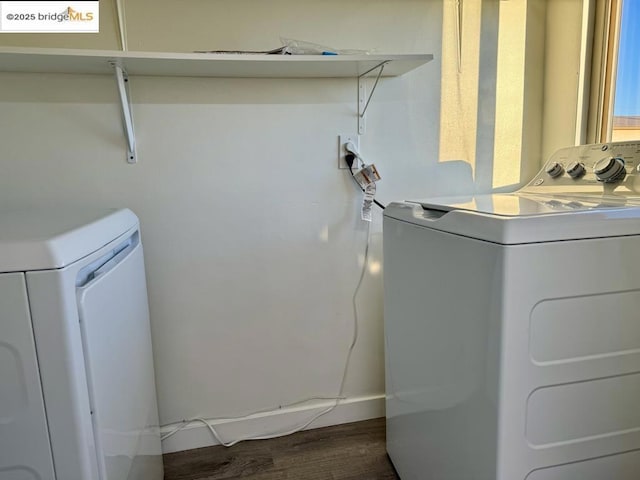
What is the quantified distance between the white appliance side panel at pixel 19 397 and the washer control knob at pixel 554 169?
151 cm

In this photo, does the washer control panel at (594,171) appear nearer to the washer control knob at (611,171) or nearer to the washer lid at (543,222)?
the washer control knob at (611,171)

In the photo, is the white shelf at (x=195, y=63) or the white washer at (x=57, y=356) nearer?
the white washer at (x=57, y=356)

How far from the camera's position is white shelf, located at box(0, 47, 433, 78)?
118 cm

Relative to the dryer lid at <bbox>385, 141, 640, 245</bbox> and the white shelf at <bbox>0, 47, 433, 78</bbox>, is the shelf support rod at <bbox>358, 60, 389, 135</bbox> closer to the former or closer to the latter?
the white shelf at <bbox>0, 47, 433, 78</bbox>

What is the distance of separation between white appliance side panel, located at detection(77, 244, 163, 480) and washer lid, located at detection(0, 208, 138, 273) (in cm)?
8

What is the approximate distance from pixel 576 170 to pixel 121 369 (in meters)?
1.43

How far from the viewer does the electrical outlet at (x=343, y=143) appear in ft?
5.27

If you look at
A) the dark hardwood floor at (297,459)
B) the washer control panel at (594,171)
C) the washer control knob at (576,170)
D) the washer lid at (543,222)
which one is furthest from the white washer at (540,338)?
the dark hardwood floor at (297,459)

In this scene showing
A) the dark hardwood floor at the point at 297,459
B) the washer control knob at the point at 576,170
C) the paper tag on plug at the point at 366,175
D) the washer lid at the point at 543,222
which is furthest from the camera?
the paper tag on plug at the point at 366,175

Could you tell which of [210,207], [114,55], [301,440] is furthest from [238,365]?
[114,55]

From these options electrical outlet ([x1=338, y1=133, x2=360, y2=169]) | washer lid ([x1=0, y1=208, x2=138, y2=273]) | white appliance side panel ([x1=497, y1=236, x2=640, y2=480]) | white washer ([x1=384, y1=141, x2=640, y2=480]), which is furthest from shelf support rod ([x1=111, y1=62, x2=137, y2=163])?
white appliance side panel ([x1=497, y1=236, x2=640, y2=480])

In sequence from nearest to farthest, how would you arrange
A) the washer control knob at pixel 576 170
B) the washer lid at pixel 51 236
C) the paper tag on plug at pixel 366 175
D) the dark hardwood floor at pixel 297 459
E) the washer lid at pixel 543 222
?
the washer lid at pixel 51 236 → the washer lid at pixel 543 222 → the washer control knob at pixel 576 170 → the dark hardwood floor at pixel 297 459 → the paper tag on plug at pixel 366 175

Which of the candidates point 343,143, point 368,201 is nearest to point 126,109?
point 343,143

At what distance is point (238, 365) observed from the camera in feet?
5.38
